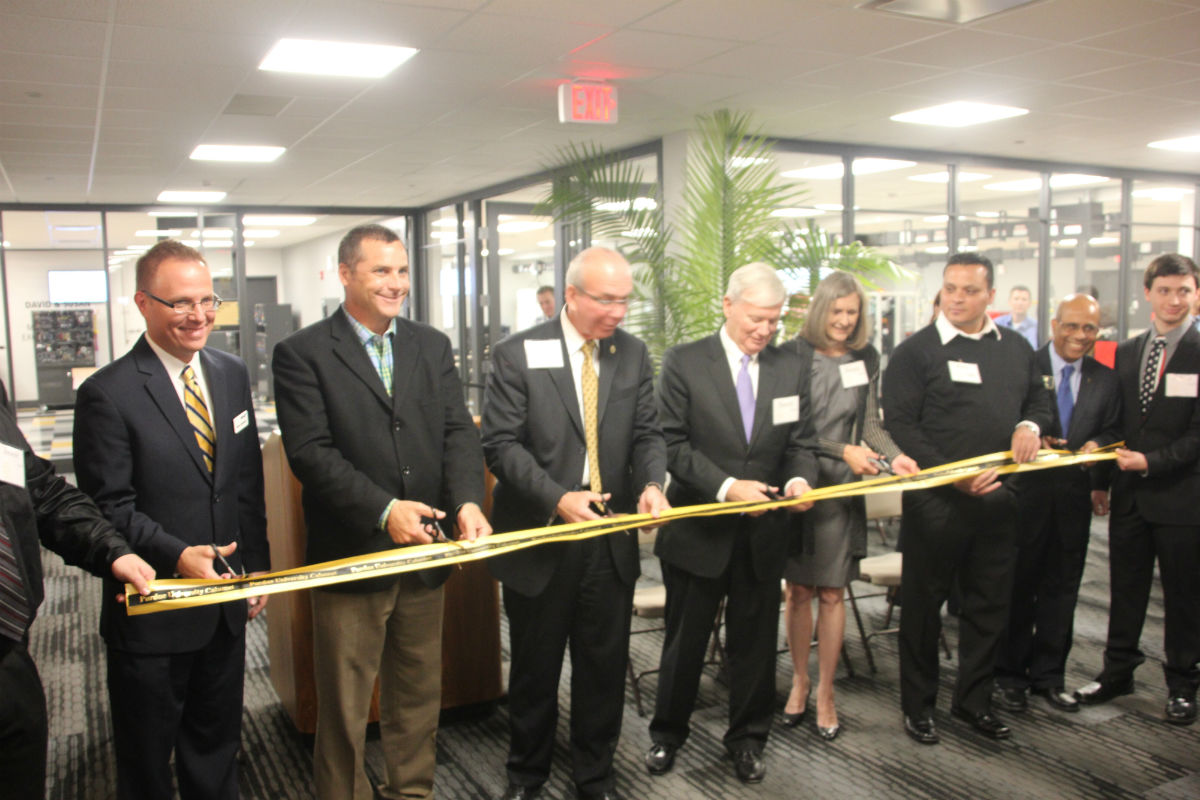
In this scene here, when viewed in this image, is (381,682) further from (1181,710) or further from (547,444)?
(1181,710)

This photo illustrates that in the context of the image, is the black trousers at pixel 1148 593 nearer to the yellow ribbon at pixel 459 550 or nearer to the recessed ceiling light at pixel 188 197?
the yellow ribbon at pixel 459 550

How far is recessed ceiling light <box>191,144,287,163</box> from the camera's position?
818cm

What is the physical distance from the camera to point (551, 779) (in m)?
3.15

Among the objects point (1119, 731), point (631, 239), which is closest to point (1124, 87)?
point (631, 239)

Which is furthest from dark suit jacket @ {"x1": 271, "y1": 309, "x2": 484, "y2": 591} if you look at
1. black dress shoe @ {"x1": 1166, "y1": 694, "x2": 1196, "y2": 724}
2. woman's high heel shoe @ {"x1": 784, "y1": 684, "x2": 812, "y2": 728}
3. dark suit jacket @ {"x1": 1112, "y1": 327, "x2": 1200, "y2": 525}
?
black dress shoe @ {"x1": 1166, "y1": 694, "x2": 1196, "y2": 724}

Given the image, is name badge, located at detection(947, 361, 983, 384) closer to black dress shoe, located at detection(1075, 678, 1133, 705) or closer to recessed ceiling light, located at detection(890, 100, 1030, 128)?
black dress shoe, located at detection(1075, 678, 1133, 705)

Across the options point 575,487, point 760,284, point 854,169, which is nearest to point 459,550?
point 575,487

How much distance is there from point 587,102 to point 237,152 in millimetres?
4070

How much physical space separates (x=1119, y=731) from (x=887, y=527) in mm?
3439

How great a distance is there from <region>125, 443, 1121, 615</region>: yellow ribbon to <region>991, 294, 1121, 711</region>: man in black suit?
0.97ft

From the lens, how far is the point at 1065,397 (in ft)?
12.6

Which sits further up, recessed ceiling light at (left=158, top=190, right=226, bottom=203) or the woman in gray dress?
recessed ceiling light at (left=158, top=190, right=226, bottom=203)

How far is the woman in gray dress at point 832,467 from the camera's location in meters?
3.41

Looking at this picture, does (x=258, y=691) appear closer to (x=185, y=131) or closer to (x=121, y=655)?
(x=121, y=655)
